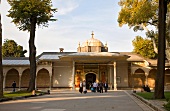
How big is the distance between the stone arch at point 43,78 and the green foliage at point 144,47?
1580cm

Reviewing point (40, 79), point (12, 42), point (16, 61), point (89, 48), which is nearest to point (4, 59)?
point (16, 61)

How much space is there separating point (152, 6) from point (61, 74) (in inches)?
796

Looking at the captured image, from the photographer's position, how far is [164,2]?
16.9 meters

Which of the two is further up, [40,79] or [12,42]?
[12,42]

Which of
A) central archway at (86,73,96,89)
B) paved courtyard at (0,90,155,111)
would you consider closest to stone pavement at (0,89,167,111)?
paved courtyard at (0,90,155,111)

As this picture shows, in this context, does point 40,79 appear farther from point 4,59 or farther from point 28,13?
point 28,13

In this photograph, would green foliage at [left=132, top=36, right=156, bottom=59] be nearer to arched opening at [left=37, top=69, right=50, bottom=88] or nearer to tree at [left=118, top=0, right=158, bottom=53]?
tree at [left=118, top=0, right=158, bottom=53]

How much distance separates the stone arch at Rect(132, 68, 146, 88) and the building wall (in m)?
10.4

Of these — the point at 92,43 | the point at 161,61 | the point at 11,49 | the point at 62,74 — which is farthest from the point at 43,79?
the point at 161,61

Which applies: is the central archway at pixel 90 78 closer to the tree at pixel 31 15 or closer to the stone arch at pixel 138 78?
the stone arch at pixel 138 78

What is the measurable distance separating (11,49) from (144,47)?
37.8 m

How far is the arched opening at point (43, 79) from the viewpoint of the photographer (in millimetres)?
42969

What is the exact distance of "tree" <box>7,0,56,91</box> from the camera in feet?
87.9

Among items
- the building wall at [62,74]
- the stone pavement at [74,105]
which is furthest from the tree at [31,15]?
the building wall at [62,74]
